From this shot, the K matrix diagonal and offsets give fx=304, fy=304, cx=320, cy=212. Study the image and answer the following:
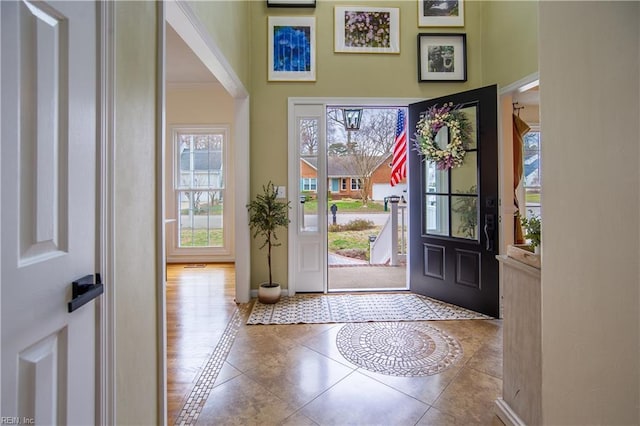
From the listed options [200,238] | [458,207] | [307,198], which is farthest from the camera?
[200,238]

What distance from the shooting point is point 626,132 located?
0.70 meters

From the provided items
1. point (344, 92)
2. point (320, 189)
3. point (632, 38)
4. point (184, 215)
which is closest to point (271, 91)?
point (344, 92)

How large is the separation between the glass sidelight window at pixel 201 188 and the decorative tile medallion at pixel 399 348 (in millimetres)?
3574

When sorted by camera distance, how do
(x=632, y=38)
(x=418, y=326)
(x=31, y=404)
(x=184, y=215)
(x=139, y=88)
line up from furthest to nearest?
(x=184, y=215)
(x=418, y=326)
(x=139, y=88)
(x=31, y=404)
(x=632, y=38)

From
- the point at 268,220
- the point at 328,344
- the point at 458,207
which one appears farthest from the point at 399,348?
the point at 268,220

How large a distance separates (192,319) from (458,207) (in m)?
3.03

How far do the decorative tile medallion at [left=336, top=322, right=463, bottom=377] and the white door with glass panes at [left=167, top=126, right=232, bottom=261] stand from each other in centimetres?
346

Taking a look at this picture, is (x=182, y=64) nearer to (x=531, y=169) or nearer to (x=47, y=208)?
(x=47, y=208)

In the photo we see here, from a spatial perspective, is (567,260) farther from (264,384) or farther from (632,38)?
(264,384)

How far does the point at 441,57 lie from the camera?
371 centimetres

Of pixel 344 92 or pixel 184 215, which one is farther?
pixel 184 215

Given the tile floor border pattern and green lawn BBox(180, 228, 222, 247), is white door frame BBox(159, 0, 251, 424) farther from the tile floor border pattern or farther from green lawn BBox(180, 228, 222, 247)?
green lawn BBox(180, 228, 222, 247)

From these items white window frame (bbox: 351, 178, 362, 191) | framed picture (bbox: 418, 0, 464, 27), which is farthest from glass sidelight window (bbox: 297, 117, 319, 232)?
white window frame (bbox: 351, 178, 362, 191)

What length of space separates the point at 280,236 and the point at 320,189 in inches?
Answer: 29.7
